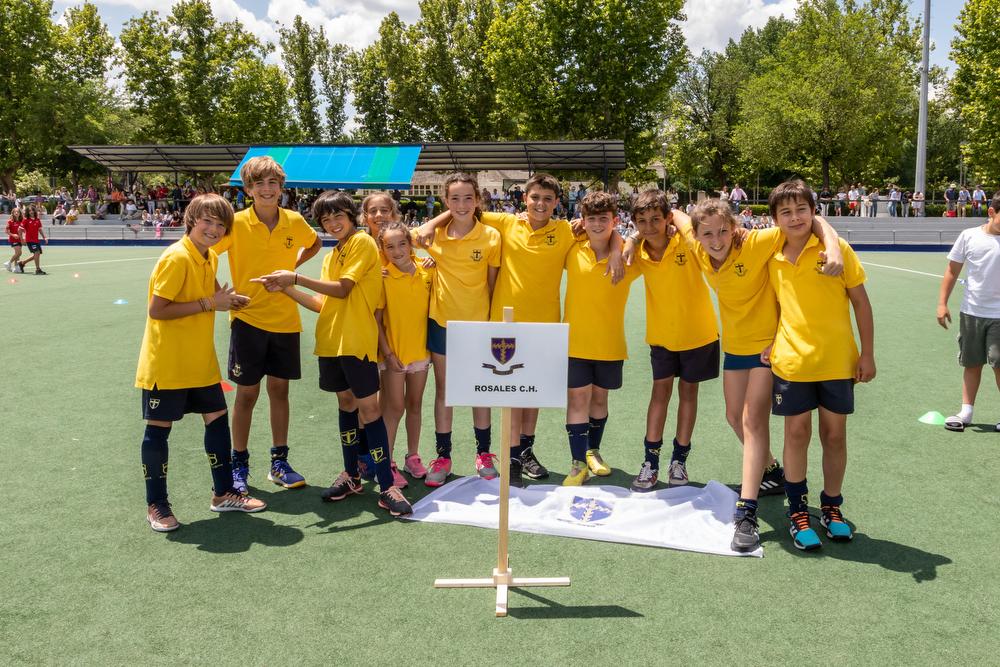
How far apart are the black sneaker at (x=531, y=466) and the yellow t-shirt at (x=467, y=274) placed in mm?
979

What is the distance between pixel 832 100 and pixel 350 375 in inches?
1855

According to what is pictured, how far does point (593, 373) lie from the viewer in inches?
190

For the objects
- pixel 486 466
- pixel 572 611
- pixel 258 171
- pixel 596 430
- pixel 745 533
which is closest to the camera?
pixel 572 611

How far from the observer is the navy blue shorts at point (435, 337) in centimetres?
484

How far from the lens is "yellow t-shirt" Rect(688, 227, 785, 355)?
4047mm

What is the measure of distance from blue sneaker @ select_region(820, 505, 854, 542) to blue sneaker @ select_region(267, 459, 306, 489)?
308 cm

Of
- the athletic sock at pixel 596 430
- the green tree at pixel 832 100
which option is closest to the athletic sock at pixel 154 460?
the athletic sock at pixel 596 430

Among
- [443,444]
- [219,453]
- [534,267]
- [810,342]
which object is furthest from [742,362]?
[219,453]

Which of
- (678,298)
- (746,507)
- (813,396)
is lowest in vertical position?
(746,507)

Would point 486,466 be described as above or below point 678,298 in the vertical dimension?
below

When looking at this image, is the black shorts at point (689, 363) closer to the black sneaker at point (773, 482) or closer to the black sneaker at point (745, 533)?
the black sneaker at point (773, 482)

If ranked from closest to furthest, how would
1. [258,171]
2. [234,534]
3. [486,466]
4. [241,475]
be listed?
[234,534] → [258,171] → [241,475] → [486,466]

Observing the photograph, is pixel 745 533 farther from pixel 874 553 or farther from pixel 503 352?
pixel 503 352

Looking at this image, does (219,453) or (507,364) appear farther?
(219,453)
